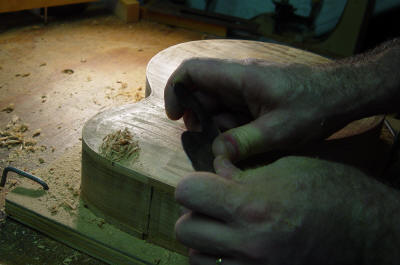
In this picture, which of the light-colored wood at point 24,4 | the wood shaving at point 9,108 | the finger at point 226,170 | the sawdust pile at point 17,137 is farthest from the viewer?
the light-colored wood at point 24,4

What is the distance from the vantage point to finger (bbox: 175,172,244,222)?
833 millimetres

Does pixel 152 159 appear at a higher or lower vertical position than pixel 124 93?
higher

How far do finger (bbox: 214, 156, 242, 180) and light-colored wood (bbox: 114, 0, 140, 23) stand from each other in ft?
8.98

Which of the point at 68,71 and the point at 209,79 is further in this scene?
the point at 68,71

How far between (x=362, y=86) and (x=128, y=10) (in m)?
2.59

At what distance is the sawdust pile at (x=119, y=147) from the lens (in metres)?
1.21

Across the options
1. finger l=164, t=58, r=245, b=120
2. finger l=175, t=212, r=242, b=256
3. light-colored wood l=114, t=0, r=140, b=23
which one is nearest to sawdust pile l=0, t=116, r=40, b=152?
finger l=164, t=58, r=245, b=120

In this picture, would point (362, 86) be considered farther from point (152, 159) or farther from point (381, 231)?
point (152, 159)

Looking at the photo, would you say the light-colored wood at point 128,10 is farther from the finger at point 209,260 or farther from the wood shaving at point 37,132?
the finger at point 209,260

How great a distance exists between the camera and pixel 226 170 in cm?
96

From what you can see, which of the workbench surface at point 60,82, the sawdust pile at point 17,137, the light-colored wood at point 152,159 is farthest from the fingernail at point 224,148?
the sawdust pile at point 17,137

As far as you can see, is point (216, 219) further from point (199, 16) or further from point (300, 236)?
point (199, 16)

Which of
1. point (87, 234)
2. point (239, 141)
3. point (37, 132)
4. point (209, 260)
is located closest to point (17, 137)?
point (37, 132)

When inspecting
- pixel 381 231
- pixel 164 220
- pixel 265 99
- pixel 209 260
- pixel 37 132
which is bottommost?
pixel 37 132
